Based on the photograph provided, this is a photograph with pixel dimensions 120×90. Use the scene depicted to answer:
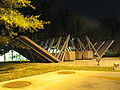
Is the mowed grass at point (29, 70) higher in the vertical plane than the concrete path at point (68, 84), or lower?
higher

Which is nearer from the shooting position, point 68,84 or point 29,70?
point 68,84

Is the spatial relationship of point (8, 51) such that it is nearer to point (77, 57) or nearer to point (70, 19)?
point (77, 57)

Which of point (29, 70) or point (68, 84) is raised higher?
point (29, 70)

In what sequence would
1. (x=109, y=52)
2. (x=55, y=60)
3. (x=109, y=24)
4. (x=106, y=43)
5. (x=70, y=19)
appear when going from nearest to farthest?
(x=55, y=60)
(x=106, y=43)
(x=109, y=52)
(x=70, y=19)
(x=109, y=24)

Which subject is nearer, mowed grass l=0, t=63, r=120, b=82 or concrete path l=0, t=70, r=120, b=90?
concrete path l=0, t=70, r=120, b=90

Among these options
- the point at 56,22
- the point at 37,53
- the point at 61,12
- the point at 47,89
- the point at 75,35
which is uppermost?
the point at 61,12

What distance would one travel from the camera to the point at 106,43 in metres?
25.0

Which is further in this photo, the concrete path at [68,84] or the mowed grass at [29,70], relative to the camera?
the mowed grass at [29,70]

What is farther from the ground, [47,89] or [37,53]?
[37,53]

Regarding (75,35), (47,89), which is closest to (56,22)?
(75,35)

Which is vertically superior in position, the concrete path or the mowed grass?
the mowed grass

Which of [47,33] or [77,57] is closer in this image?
[77,57]

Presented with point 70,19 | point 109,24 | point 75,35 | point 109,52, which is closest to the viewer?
point 75,35

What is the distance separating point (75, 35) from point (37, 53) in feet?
27.4
